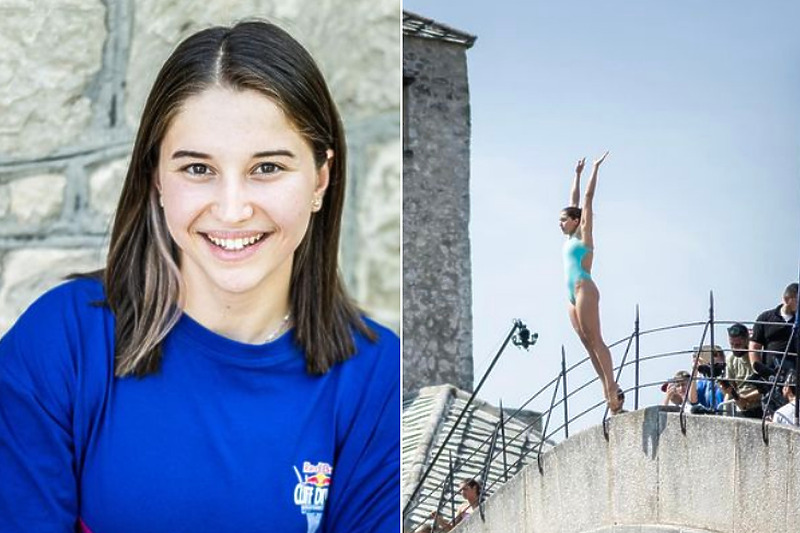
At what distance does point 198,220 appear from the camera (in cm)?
260

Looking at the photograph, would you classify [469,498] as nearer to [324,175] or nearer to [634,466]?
[634,466]

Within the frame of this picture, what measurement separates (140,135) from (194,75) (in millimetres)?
152

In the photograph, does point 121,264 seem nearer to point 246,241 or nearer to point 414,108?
point 246,241

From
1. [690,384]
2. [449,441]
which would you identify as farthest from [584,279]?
[449,441]

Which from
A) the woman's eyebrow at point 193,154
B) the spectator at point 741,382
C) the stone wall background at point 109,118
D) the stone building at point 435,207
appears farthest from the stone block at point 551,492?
the stone building at point 435,207

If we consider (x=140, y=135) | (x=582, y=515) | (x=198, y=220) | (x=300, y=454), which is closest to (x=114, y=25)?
(x=140, y=135)

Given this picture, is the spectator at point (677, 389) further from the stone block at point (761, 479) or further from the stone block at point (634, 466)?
the stone block at point (761, 479)

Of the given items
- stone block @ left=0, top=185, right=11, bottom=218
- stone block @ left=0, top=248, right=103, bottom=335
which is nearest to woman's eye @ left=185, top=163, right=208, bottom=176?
stone block @ left=0, top=248, right=103, bottom=335

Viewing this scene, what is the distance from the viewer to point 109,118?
2703mm

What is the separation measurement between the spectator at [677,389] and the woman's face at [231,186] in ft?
10.2

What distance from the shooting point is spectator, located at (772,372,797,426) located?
4941mm

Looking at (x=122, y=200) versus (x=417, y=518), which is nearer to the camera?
(x=122, y=200)

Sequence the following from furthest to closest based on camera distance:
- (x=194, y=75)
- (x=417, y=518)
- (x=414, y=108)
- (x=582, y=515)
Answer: (x=414, y=108) < (x=417, y=518) < (x=582, y=515) < (x=194, y=75)

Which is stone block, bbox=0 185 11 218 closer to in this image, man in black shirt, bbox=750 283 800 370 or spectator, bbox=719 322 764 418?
man in black shirt, bbox=750 283 800 370
